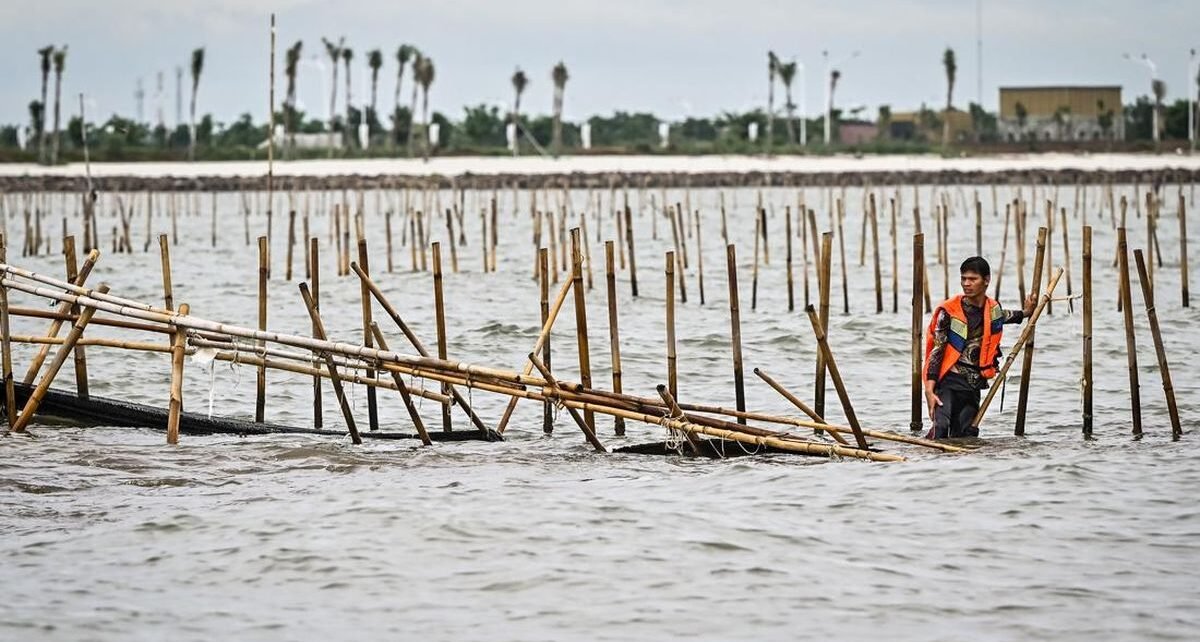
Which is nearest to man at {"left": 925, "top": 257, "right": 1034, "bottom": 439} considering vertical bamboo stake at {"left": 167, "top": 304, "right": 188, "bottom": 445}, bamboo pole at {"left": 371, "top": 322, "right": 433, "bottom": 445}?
bamboo pole at {"left": 371, "top": 322, "right": 433, "bottom": 445}

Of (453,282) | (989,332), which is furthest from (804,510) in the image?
(453,282)

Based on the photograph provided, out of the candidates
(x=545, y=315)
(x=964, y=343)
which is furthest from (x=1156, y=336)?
(x=545, y=315)

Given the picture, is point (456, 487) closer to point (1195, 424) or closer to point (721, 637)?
point (721, 637)

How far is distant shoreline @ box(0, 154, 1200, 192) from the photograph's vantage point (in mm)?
60594

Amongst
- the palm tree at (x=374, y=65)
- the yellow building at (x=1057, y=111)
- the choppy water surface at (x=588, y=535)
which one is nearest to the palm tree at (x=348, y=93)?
the palm tree at (x=374, y=65)

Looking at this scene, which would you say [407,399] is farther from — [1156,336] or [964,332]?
[1156,336]

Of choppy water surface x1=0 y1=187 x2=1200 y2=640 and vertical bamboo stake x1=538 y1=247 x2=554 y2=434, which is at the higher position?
vertical bamboo stake x1=538 y1=247 x2=554 y2=434

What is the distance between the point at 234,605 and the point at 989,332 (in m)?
4.74

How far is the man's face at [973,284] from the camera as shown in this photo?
928cm

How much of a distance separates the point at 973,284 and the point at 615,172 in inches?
2197

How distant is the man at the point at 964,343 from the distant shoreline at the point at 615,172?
1825 inches

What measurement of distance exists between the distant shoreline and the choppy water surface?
4541cm

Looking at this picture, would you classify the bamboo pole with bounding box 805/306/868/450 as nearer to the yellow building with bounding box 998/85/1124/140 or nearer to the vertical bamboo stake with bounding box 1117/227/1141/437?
the vertical bamboo stake with bounding box 1117/227/1141/437

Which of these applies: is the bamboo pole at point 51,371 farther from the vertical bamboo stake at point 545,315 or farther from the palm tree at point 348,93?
the palm tree at point 348,93
